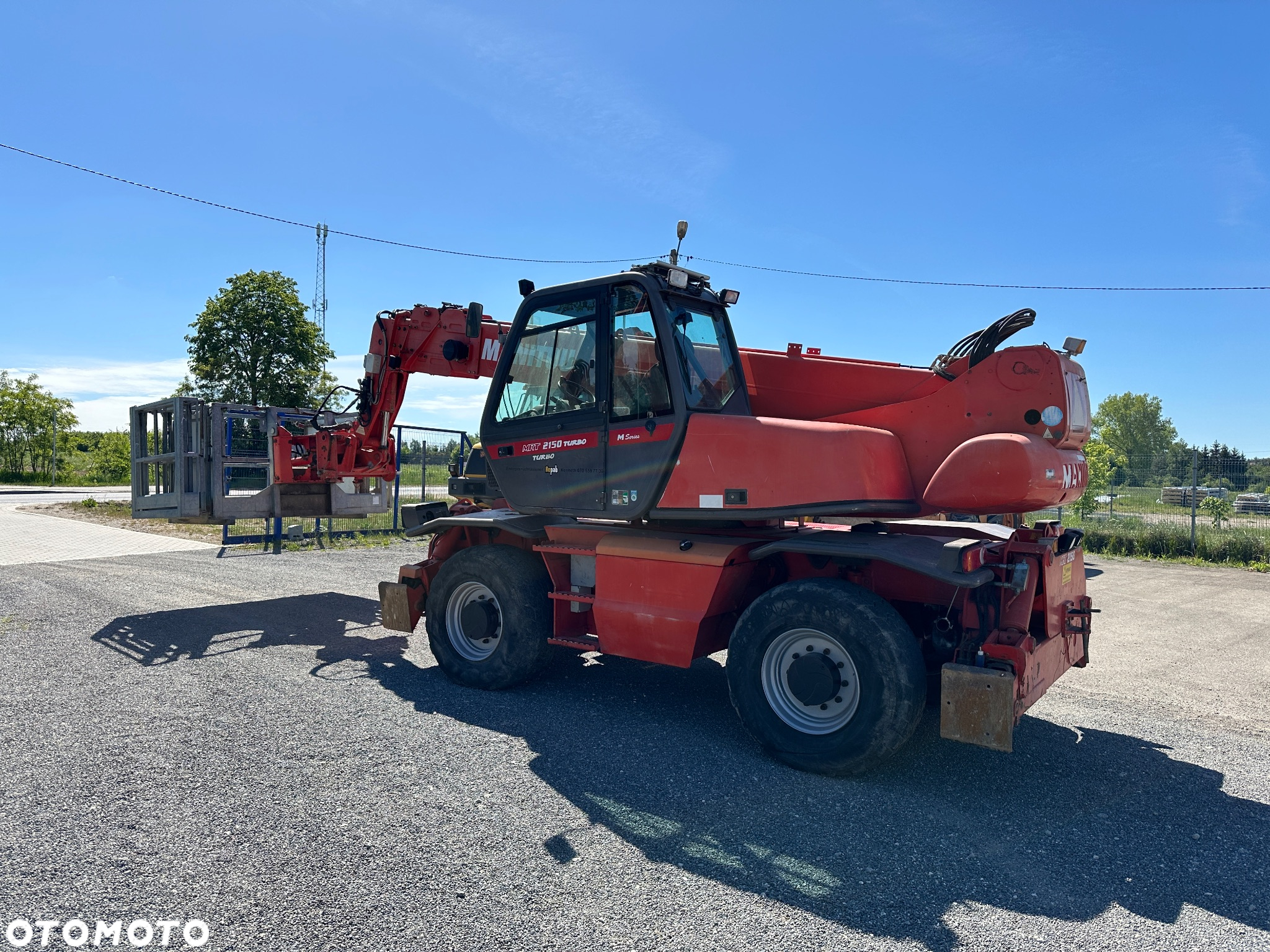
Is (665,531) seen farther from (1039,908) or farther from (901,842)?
(1039,908)

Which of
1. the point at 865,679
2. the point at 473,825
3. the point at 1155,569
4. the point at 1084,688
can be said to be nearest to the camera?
the point at 473,825

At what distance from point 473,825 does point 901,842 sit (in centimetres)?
207

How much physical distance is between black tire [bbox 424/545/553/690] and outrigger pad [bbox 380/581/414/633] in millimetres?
384

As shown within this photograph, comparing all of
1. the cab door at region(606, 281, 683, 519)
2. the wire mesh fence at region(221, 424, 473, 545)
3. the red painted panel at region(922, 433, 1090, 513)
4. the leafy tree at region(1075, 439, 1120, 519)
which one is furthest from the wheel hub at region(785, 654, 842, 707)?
the leafy tree at region(1075, 439, 1120, 519)

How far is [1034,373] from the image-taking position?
16.9ft

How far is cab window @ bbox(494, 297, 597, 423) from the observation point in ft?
19.2

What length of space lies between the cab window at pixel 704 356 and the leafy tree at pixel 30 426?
4973 centimetres

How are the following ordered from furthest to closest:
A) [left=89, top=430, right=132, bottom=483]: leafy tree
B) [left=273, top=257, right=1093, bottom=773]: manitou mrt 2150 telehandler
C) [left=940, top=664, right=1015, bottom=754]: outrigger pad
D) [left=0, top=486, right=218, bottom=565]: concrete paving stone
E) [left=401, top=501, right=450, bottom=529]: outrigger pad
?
[left=89, top=430, right=132, bottom=483]: leafy tree, [left=0, top=486, right=218, bottom=565]: concrete paving stone, [left=401, top=501, right=450, bottom=529]: outrigger pad, [left=273, top=257, right=1093, bottom=773]: manitou mrt 2150 telehandler, [left=940, top=664, right=1015, bottom=754]: outrigger pad

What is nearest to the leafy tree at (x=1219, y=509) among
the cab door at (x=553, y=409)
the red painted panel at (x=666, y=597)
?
the red painted panel at (x=666, y=597)

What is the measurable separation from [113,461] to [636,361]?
142 feet

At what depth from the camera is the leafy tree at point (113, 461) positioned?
4041 centimetres

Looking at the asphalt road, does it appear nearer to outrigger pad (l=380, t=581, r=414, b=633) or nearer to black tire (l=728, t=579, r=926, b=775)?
black tire (l=728, t=579, r=926, b=775)

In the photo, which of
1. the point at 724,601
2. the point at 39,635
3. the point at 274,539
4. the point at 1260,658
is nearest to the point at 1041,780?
the point at 724,601

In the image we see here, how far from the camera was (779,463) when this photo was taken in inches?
202
